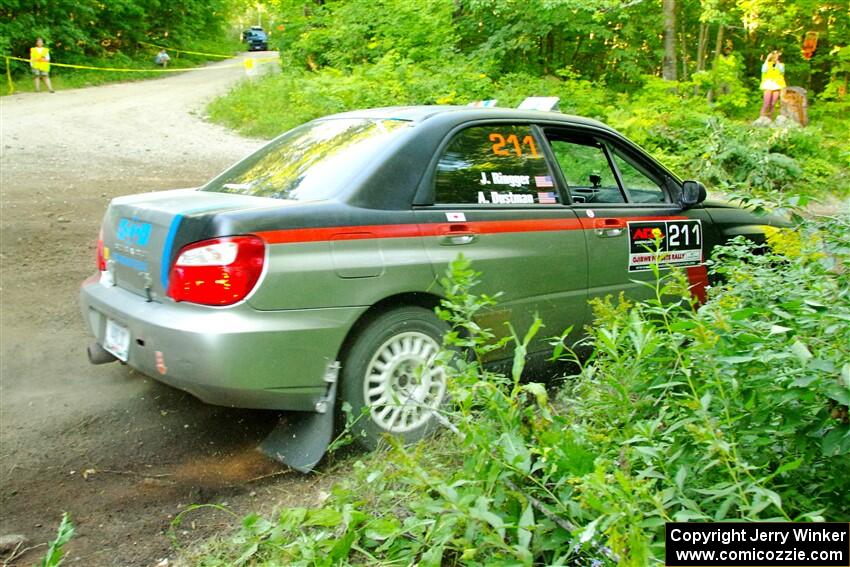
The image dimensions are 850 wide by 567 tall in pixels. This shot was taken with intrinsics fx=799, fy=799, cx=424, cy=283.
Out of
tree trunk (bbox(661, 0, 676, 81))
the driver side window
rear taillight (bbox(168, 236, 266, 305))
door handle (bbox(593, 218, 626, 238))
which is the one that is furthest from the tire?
tree trunk (bbox(661, 0, 676, 81))

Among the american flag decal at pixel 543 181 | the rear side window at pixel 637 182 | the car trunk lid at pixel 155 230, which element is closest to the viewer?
the car trunk lid at pixel 155 230

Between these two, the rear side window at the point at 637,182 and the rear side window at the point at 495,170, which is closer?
the rear side window at the point at 495,170

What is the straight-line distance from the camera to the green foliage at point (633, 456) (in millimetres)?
2146

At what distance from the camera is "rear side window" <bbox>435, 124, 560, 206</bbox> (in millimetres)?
4270

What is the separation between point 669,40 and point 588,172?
14500 mm

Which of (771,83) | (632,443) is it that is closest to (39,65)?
(771,83)

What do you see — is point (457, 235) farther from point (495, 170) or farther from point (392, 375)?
point (392, 375)

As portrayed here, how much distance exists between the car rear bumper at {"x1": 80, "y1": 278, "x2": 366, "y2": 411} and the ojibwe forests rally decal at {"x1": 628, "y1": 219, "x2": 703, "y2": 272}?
6.62ft


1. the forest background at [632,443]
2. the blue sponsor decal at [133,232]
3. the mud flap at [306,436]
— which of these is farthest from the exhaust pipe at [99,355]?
the forest background at [632,443]

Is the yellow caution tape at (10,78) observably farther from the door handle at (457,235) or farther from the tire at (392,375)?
the tire at (392,375)

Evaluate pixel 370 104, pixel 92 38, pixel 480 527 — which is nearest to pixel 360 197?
pixel 480 527

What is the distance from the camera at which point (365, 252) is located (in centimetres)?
381

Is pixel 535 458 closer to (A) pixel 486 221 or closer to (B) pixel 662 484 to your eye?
(B) pixel 662 484

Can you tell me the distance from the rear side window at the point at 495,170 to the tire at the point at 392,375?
2.30ft
